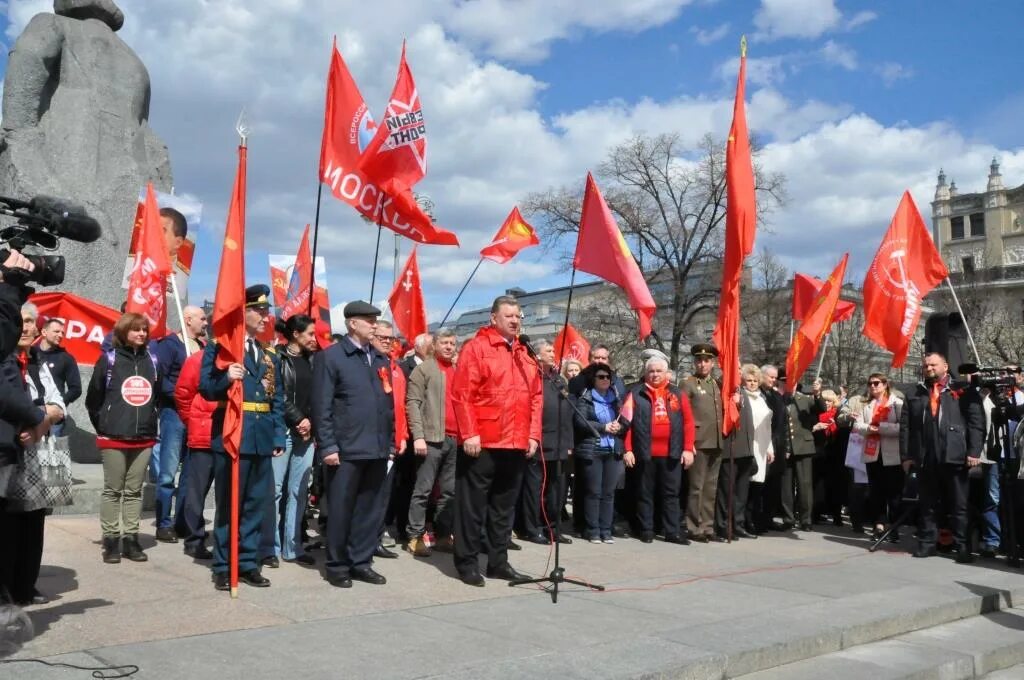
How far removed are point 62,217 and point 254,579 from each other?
3.17 m

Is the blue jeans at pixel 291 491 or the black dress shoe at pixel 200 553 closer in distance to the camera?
the black dress shoe at pixel 200 553

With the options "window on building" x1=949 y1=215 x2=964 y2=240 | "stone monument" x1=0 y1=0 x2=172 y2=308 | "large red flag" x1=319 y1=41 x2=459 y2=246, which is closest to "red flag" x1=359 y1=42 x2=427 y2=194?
"large red flag" x1=319 y1=41 x2=459 y2=246

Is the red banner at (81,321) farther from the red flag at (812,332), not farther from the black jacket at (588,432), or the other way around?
the red flag at (812,332)

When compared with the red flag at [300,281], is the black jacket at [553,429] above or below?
below

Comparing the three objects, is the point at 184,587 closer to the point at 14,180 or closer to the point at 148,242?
the point at 148,242

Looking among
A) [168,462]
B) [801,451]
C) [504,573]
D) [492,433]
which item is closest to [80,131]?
[168,462]

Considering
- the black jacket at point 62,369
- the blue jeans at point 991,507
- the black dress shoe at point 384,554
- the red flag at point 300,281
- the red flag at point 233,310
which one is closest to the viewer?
the red flag at point 233,310

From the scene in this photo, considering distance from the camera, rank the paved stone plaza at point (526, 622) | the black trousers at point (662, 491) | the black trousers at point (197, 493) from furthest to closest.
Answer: the black trousers at point (662, 491) → the black trousers at point (197, 493) → the paved stone plaza at point (526, 622)

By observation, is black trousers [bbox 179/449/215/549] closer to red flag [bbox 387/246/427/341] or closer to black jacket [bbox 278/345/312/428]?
black jacket [bbox 278/345/312/428]

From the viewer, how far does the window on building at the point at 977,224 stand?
3403 inches

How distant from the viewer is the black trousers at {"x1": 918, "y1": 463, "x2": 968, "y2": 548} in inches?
379

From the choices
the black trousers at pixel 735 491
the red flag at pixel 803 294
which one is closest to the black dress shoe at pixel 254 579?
the black trousers at pixel 735 491

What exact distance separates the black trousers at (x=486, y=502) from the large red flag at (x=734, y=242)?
3506 mm

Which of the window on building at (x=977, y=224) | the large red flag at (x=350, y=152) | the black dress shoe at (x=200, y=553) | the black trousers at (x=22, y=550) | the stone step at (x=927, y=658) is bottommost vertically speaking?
the stone step at (x=927, y=658)
